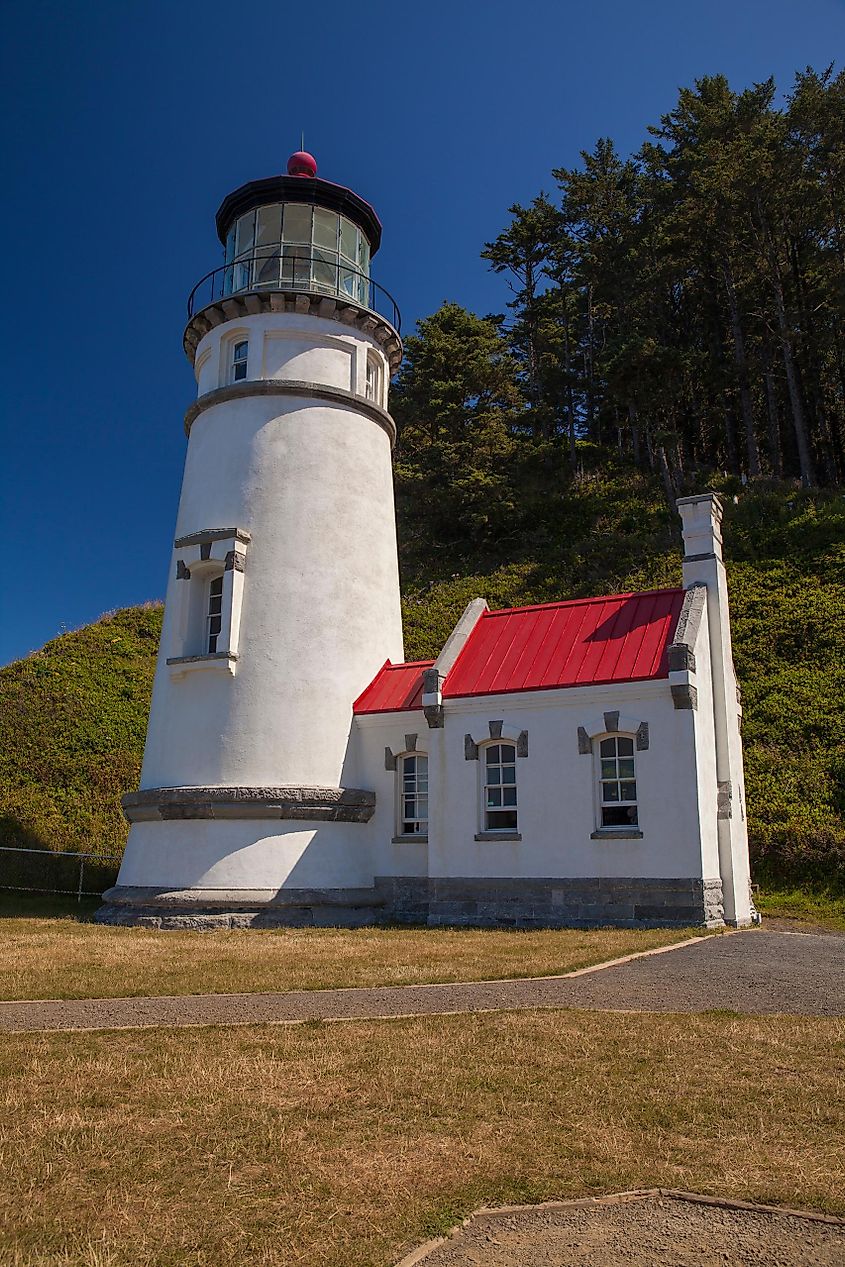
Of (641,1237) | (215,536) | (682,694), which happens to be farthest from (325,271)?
(641,1237)

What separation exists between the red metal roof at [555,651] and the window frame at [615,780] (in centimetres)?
111

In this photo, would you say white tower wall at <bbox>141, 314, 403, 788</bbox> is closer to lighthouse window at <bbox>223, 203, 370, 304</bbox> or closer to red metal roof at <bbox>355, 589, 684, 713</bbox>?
red metal roof at <bbox>355, 589, 684, 713</bbox>

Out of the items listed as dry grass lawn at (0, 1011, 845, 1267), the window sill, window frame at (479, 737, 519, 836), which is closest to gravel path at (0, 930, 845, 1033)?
dry grass lawn at (0, 1011, 845, 1267)

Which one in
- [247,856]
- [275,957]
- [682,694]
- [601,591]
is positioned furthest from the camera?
[601,591]

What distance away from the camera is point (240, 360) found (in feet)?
68.0

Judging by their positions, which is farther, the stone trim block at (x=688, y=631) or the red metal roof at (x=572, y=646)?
the red metal roof at (x=572, y=646)

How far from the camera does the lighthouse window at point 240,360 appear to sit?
20641 millimetres

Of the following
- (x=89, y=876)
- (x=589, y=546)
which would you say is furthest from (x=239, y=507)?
(x=589, y=546)

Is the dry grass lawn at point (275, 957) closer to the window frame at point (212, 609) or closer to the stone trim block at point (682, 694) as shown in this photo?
the stone trim block at point (682, 694)

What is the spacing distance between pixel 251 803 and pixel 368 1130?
12872mm

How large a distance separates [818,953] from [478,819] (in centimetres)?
672

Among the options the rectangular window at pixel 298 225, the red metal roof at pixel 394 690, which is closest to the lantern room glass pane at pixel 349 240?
the rectangular window at pixel 298 225

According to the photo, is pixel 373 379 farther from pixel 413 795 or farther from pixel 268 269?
pixel 413 795

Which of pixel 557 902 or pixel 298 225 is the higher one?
pixel 298 225
